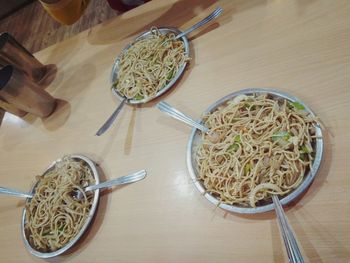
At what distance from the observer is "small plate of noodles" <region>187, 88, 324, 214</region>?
2.83 feet

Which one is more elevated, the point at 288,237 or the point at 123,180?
the point at 123,180

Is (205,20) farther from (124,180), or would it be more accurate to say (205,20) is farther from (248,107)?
(124,180)

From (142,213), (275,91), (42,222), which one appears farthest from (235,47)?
(42,222)

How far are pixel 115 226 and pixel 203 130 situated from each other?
48 centimetres

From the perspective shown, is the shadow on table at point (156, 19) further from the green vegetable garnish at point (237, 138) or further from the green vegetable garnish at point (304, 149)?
the green vegetable garnish at point (304, 149)

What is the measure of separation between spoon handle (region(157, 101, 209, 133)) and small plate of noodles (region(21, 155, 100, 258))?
380mm

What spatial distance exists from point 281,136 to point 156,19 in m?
1.02

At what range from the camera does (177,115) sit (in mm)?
1167

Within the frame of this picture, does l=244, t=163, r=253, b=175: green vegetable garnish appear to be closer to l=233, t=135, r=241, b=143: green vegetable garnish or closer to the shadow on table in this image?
l=233, t=135, r=241, b=143: green vegetable garnish

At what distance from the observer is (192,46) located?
4.57ft

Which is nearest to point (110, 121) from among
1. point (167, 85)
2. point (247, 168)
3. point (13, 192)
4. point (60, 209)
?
point (167, 85)

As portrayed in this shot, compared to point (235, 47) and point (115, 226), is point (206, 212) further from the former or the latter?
point (235, 47)

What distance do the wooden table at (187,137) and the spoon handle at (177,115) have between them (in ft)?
0.18

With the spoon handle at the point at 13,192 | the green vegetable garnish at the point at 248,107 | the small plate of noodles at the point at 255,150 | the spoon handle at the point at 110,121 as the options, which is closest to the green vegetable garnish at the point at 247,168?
the small plate of noodles at the point at 255,150
